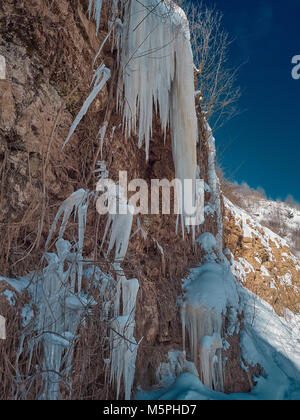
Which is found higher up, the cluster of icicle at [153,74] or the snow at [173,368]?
the cluster of icicle at [153,74]

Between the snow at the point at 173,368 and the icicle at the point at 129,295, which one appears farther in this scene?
the snow at the point at 173,368

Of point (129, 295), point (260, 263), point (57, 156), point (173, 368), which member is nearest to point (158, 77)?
point (57, 156)

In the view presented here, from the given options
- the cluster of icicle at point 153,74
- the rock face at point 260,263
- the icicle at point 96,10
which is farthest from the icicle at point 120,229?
the rock face at point 260,263

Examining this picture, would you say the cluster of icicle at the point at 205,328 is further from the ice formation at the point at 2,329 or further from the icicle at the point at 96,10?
the icicle at the point at 96,10

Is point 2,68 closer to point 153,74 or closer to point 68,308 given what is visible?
point 68,308

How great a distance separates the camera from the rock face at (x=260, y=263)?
25.1ft

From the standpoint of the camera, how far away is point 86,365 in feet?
6.82

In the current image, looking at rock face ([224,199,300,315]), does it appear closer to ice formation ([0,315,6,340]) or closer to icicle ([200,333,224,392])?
icicle ([200,333,224,392])

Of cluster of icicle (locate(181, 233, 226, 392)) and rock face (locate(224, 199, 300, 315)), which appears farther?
rock face (locate(224, 199, 300, 315))

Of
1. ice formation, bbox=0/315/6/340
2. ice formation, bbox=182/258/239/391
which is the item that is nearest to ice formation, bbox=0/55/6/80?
ice formation, bbox=0/315/6/340

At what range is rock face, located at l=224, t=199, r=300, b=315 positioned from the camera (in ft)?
25.1
